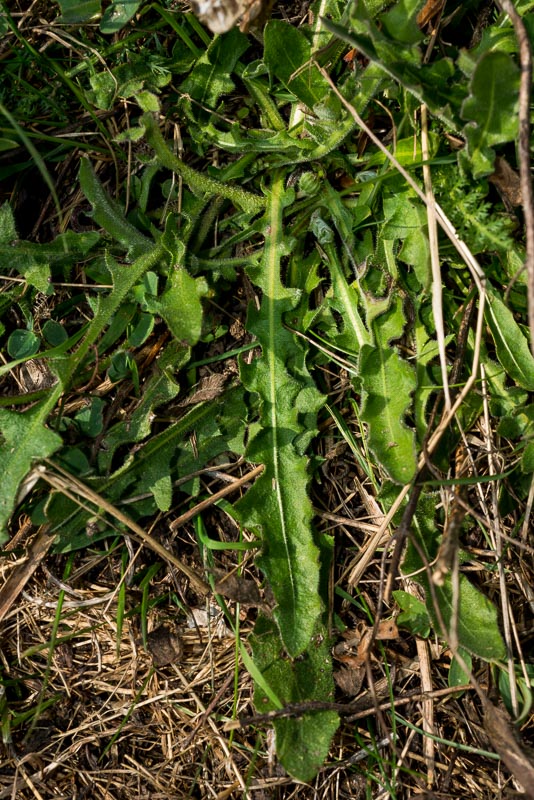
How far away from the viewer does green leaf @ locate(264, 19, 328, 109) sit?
84.4 inches

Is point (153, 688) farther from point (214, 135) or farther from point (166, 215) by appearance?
point (214, 135)

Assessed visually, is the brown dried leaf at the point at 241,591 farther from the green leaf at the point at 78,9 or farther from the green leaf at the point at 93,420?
the green leaf at the point at 78,9

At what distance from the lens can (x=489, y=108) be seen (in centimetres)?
191

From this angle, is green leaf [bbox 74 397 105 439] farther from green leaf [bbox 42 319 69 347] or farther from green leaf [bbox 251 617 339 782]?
green leaf [bbox 251 617 339 782]

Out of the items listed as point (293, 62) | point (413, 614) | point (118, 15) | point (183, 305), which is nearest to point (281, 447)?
point (183, 305)

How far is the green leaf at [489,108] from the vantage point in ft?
5.99

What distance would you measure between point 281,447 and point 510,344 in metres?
0.83

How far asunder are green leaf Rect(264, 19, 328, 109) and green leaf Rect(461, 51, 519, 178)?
20.8 inches

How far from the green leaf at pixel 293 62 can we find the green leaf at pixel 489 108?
1.73 ft

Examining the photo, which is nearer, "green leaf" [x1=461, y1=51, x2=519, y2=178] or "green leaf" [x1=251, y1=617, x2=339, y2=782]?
"green leaf" [x1=461, y1=51, x2=519, y2=178]

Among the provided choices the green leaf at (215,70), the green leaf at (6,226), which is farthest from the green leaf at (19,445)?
the green leaf at (215,70)

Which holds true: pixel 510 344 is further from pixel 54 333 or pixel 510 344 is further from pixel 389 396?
pixel 54 333

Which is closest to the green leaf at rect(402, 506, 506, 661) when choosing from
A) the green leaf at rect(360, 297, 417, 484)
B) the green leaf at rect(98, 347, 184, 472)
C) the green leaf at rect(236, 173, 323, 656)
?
the green leaf at rect(360, 297, 417, 484)

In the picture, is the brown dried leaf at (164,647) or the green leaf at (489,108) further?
the brown dried leaf at (164,647)
